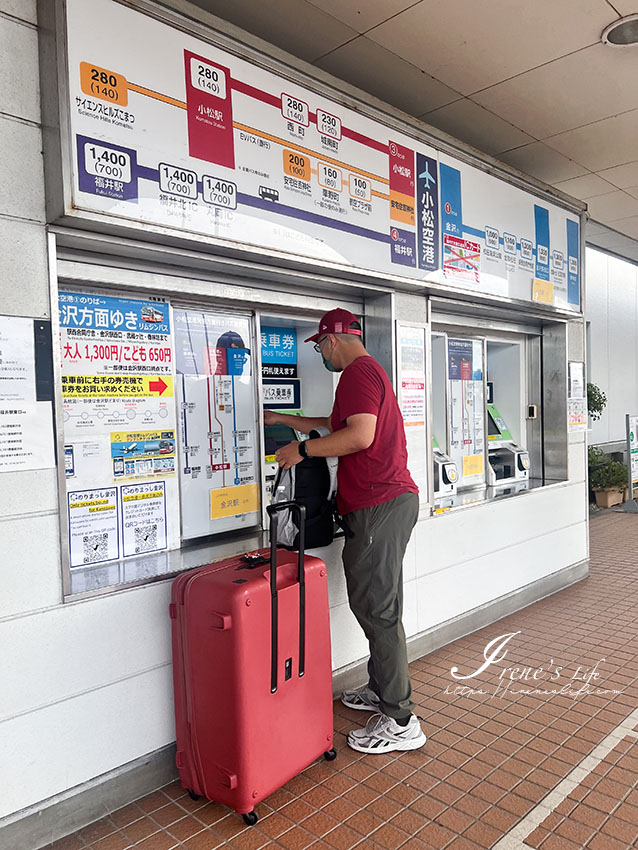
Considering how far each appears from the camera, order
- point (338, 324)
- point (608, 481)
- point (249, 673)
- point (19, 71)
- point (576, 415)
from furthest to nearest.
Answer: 1. point (608, 481)
2. point (576, 415)
3. point (338, 324)
4. point (249, 673)
5. point (19, 71)

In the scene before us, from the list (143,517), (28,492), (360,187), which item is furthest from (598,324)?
(28,492)

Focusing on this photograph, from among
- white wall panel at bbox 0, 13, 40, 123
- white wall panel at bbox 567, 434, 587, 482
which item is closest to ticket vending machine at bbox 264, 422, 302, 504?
white wall panel at bbox 0, 13, 40, 123

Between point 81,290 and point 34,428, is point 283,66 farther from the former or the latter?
point 34,428

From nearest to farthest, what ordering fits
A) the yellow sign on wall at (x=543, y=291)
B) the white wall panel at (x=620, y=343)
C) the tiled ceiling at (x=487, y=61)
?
the tiled ceiling at (x=487, y=61) < the yellow sign on wall at (x=543, y=291) < the white wall panel at (x=620, y=343)

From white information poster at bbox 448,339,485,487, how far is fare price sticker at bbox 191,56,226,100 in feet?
8.02

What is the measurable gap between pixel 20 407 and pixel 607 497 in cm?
755

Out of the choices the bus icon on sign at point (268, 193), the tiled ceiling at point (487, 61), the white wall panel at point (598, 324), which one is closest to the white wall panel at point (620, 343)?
the white wall panel at point (598, 324)

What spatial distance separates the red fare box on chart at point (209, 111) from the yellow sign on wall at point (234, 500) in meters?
1.42

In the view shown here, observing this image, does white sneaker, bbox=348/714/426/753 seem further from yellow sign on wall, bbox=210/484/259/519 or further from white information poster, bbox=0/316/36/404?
white information poster, bbox=0/316/36/404

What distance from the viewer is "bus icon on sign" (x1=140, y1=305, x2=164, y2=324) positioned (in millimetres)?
2695

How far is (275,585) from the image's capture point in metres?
2.24

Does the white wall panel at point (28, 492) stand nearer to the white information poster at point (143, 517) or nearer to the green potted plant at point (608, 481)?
the white information poster at point (143, 517)

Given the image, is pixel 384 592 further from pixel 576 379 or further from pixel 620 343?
pixel 620 343

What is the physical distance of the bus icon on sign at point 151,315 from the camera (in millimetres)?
2695
